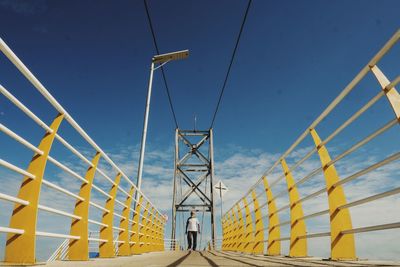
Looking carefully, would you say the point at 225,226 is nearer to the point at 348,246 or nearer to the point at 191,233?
the point at 191,233

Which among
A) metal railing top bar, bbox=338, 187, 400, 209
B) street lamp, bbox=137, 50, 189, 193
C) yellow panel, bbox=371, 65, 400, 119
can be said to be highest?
street lamp, bbox=137, 50, 189, 193

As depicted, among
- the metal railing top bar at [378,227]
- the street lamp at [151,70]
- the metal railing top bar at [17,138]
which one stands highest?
the street lamp at [151,70]

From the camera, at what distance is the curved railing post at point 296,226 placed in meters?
4.39

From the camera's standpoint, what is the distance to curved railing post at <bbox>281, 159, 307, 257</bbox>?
14.4 feet

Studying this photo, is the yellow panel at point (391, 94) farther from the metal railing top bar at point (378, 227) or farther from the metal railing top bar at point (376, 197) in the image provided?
the metal railing top bar at point (378, 227)

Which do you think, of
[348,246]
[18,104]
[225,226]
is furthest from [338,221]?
[225,226]

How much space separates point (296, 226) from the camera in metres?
4.48

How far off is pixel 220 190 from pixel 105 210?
11.4 m

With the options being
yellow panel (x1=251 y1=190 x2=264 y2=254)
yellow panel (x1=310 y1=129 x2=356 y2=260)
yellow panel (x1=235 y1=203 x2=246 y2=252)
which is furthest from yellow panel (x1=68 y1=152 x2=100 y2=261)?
yellow panel (x1=235 y1=203 x2=246 y2=252)

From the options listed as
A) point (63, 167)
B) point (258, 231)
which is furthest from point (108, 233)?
point (258, 231)

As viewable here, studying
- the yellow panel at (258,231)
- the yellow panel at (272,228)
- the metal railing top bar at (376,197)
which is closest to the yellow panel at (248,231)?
the yellow panel at (258,231)

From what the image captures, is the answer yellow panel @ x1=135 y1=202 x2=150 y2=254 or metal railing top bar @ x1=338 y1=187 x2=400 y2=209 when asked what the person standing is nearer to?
yellow panel @ x1=135 y1=202 x2=150 y2=254

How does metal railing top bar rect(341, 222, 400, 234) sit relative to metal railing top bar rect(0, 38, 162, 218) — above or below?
below

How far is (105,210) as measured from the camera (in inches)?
172
